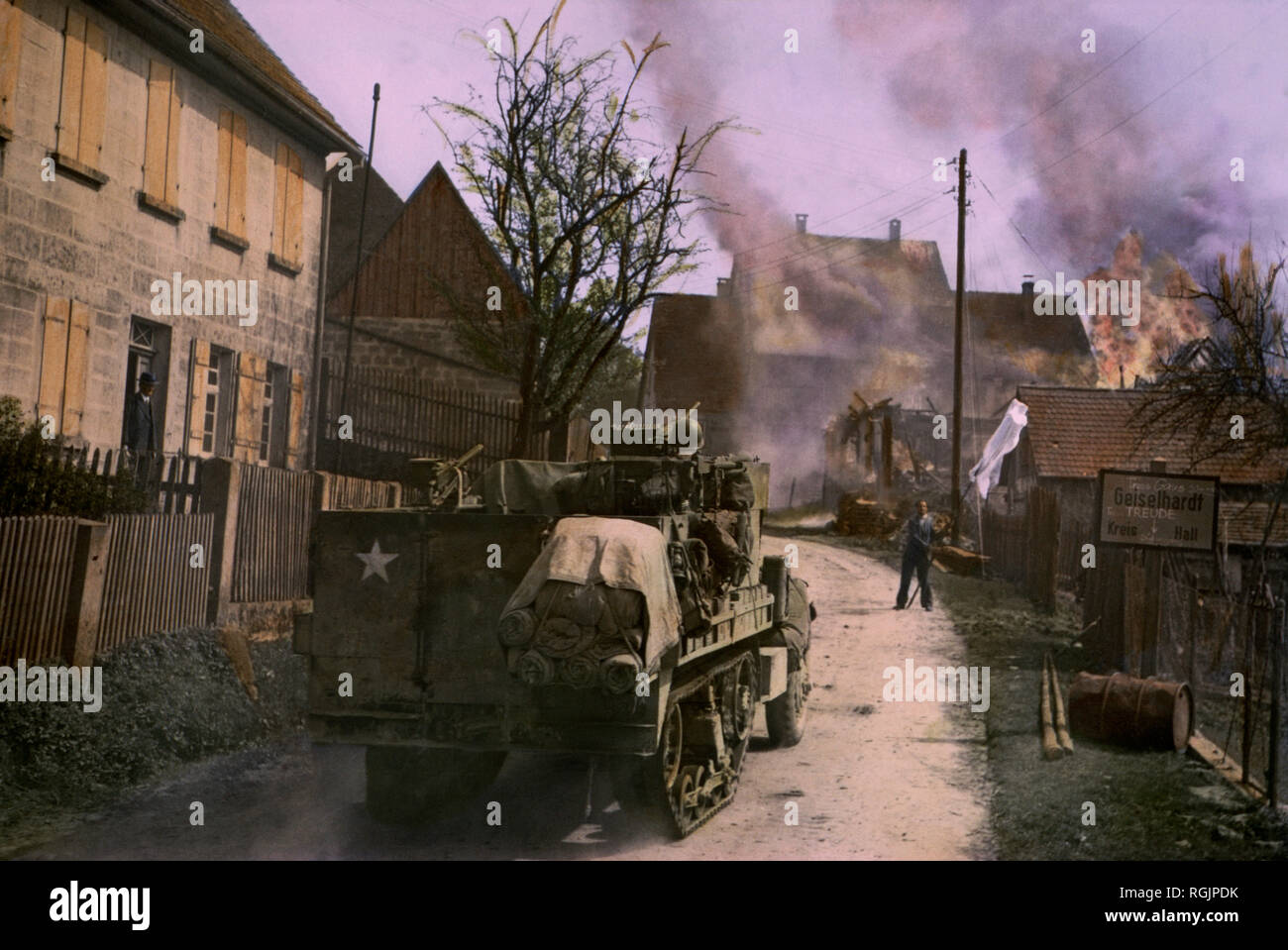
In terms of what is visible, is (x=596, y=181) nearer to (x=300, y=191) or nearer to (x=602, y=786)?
(x=300, y=191)

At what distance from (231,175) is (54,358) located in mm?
4444

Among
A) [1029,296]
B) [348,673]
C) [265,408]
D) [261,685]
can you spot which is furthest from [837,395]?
[348,673]

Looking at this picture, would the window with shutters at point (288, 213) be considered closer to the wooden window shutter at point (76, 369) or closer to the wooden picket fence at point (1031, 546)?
the wooden window shutter at point (76, 369)

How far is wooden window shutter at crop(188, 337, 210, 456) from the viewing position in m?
15.2

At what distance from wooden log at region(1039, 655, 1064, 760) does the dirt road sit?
23.2 inches

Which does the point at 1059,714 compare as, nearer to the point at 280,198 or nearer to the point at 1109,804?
the point at 1109,804

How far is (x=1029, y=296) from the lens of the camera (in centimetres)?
4859

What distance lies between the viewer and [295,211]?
17.7 m

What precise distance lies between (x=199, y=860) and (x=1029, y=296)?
46636 millimetres

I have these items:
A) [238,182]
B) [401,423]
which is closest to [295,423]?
[401,423]

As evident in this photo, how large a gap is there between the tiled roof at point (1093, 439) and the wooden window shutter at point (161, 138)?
19.1m

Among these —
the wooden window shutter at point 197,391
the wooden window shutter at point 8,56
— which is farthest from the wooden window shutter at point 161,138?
the wooden window shutter at point 8,56

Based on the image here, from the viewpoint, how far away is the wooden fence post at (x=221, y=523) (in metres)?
11.2

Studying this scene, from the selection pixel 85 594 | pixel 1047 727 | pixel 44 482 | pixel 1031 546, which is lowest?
pixel 1047 727
